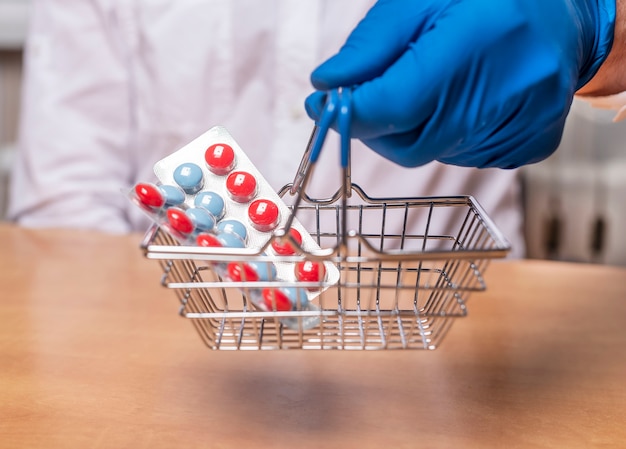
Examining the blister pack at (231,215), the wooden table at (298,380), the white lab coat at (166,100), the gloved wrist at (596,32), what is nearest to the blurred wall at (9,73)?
the white lab coat at (166,100)

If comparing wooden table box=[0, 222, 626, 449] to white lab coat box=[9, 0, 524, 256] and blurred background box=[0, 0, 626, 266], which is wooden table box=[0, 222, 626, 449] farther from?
blurred background box=[0, 0, 626, 266]

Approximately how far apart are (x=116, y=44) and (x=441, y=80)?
2.53ft

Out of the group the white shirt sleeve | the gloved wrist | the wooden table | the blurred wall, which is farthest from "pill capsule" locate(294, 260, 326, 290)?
the blurred wall

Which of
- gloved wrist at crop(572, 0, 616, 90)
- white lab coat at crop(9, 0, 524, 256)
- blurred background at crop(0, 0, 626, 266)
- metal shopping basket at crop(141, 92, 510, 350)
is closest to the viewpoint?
metal shopping basket at crop(141, 92, 510, 350)

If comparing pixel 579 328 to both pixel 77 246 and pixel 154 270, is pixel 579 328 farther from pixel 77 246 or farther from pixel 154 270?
pixel 77 246

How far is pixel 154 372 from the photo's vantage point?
511 mm

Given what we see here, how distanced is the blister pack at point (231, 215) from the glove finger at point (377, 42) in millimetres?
→ 87

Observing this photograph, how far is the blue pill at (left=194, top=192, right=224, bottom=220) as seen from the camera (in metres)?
0.43

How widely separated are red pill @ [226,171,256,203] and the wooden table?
0.14 meters

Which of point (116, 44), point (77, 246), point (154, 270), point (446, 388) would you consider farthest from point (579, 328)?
point (116, 44)

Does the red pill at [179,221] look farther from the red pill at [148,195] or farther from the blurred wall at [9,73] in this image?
the blurred wall at [9,73]

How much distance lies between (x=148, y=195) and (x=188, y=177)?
0.06 meters

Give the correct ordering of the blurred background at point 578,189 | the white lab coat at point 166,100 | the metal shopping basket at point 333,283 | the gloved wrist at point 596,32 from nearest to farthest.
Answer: the metal shopping basket at point 333,283 < the gloved wrist at point 596,32 < the white lab coat at point 166,100 < the blurred background at point 578,189

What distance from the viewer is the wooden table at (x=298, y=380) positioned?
43cm
